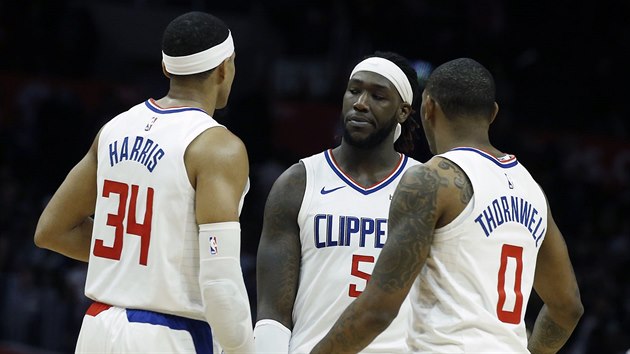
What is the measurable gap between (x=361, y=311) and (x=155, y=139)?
3.53 ft

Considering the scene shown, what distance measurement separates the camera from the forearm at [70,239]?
16.8ft

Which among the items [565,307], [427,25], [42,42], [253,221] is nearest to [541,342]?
[565,307]

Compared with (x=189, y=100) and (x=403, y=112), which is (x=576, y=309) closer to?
(x=403, y=112)

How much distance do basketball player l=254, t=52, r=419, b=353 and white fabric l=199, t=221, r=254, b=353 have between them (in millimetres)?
726

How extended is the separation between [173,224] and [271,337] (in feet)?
2.93

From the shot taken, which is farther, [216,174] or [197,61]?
[197,61]

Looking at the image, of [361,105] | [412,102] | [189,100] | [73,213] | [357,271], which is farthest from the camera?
[412,102]

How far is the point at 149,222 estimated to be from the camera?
15.4 ft

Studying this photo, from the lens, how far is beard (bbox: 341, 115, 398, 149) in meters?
5.55

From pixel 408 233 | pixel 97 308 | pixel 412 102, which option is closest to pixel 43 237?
pixel 97 308

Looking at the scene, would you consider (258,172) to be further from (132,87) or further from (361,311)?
(361,311)

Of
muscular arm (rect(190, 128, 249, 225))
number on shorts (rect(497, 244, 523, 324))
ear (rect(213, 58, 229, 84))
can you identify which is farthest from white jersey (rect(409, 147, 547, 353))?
ear (rect(213, 58, 229, 84))

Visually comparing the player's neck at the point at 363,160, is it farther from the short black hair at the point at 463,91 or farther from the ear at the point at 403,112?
the short black hair at the point at 463,91

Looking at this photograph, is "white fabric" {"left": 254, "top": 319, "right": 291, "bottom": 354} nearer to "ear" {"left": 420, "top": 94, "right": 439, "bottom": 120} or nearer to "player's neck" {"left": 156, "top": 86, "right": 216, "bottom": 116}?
"player's neck" {"left": 156, "top": 86, "right": 216, "bottom": 116}
